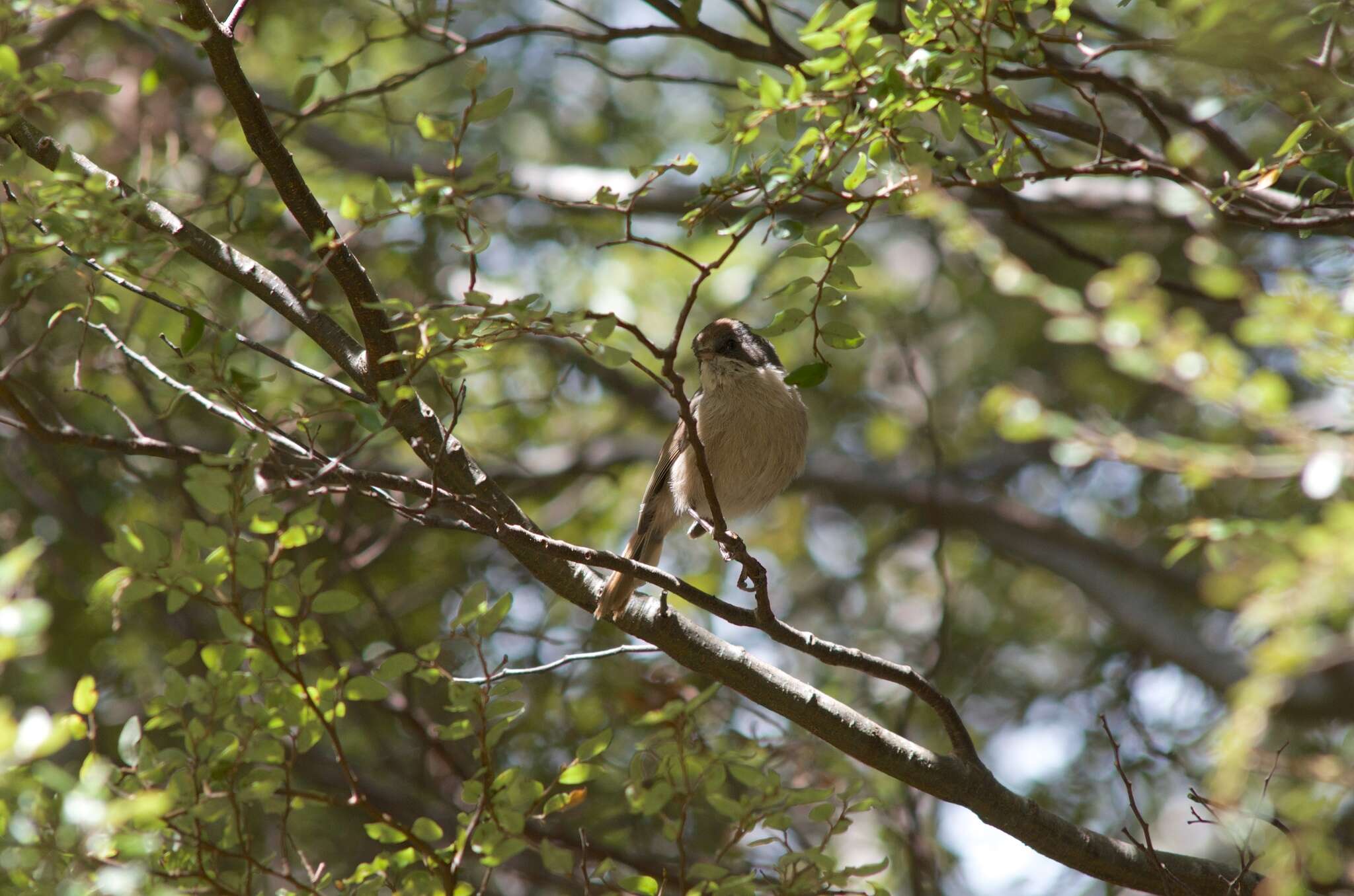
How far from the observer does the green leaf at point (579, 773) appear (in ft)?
9.62

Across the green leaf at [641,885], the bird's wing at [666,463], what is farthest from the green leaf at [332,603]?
the bird's wing at [666,463]

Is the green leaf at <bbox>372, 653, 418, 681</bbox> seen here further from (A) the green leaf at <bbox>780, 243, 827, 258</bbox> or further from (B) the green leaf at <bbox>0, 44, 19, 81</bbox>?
(B) the green leaf at <bbox>0, 44, 19, 81</bbox>

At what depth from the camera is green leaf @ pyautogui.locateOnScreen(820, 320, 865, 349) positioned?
9.95ft

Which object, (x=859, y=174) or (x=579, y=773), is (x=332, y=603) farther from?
(x=859, y=174)

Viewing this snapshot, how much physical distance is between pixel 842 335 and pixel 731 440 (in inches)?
81.5

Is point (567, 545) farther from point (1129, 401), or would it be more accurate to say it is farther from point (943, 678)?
point (1129, 401)

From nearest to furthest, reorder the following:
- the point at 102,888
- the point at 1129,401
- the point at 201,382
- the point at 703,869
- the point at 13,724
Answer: the point at 13,724 < the point at 102,888 < the point at 201,382 < the point at 703,869 < the point at 1129,401

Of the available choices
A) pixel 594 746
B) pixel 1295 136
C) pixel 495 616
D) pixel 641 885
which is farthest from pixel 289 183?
pixel 1295 136

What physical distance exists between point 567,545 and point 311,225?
107cm

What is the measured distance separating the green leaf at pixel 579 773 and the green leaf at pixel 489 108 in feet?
5.24

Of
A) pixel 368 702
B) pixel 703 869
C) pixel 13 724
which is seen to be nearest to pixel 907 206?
pixel 703 869

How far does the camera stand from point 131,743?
281 cm

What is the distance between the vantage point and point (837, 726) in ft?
10.6

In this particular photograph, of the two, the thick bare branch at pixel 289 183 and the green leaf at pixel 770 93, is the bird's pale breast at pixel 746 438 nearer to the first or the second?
the thick bare branch at pixel 289 183
